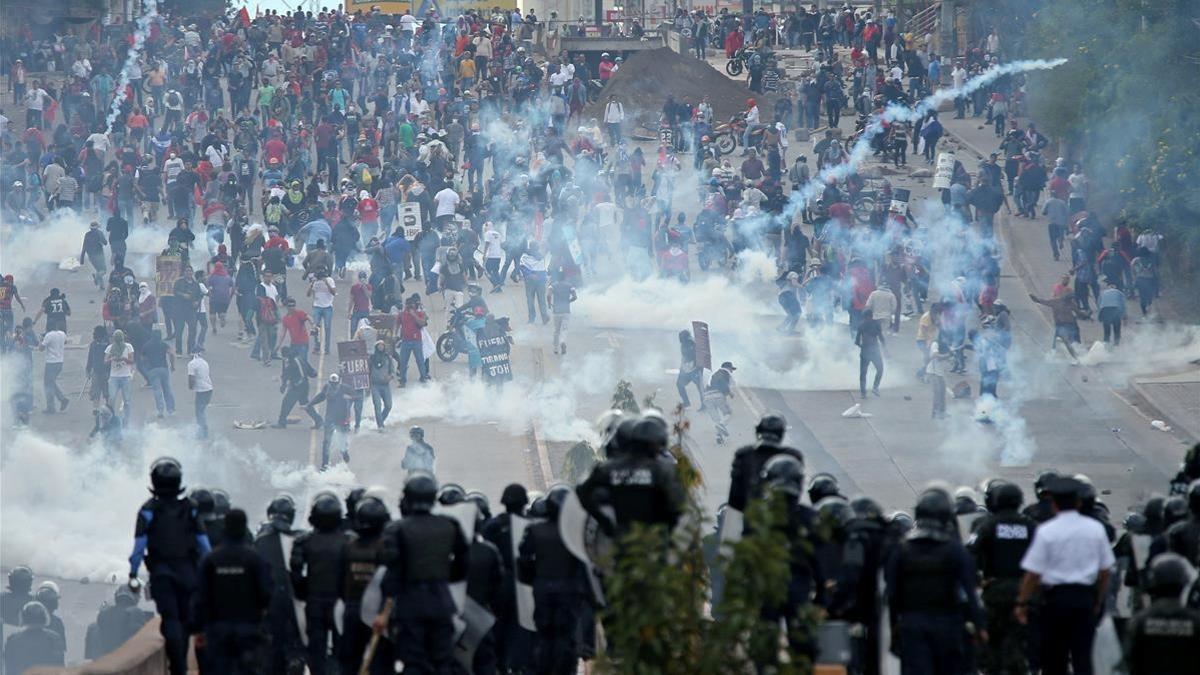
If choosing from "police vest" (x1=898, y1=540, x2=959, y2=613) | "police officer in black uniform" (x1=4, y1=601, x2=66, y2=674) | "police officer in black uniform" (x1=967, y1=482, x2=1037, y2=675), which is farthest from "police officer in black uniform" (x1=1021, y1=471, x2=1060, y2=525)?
"police officer in black uniform" (x1=4, y1=601, x2=66, y2=674)

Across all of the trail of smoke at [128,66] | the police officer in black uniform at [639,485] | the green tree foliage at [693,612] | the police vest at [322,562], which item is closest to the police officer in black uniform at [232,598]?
the police vest at [322,562]

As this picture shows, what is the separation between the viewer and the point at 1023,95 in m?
42.5

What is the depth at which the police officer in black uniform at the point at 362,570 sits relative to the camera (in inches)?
427

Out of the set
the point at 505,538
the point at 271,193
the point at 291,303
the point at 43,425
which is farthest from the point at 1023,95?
the point at 505,538

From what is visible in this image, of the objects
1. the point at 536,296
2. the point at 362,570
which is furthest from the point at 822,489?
the point at 536,296

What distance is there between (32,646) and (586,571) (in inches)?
208

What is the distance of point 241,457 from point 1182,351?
1315 centimetres

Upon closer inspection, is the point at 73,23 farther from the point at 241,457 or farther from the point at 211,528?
the point at 211,528

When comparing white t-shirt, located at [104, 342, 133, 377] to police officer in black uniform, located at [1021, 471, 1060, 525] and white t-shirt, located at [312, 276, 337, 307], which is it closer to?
white t-shirt, located at [312, 276, 337, 307]

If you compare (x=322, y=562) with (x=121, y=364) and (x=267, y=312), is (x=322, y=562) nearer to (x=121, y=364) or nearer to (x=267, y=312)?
(x=121, y=364)

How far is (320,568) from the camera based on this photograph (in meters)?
11.1

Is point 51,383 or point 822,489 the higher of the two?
point 822,489

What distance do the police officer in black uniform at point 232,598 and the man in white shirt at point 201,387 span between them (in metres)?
13.9

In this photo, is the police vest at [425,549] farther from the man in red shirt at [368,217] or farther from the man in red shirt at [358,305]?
the man in red shirt at [368,217]
